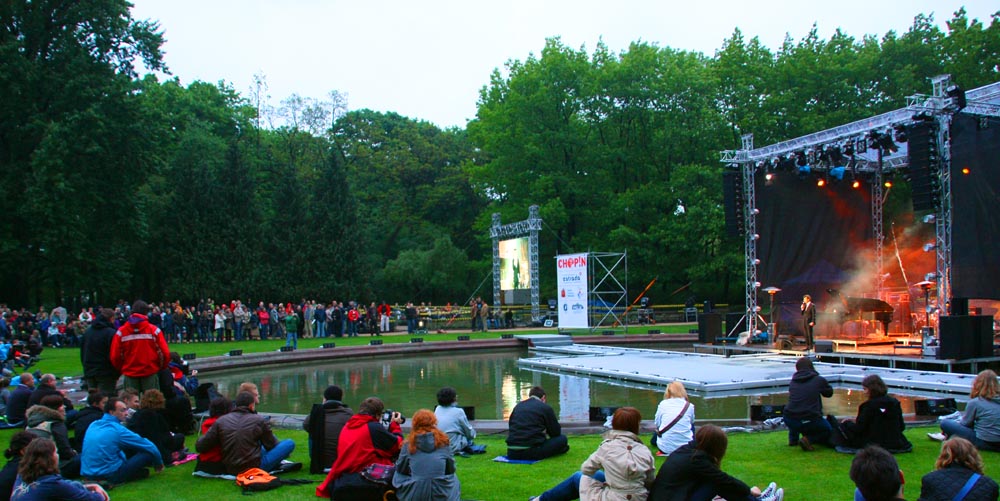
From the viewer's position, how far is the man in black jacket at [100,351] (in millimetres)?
11227

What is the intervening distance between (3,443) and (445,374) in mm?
12510

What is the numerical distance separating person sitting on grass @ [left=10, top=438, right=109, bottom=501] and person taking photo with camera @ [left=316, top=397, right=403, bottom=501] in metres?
2.18

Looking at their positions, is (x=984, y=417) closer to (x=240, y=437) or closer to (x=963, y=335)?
(x=240, y=437)

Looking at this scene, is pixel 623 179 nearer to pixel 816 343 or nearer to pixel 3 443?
pixel 816 343

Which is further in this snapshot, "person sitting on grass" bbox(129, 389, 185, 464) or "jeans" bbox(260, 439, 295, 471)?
"person sitting on grass" bbox(129, 389, 185, 464)

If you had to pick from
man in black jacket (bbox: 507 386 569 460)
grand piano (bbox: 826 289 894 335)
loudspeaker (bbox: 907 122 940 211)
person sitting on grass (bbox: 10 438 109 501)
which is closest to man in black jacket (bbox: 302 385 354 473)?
man in black jacket (bbox: 507 386 569 460)

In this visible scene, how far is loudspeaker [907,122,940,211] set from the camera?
1995cm

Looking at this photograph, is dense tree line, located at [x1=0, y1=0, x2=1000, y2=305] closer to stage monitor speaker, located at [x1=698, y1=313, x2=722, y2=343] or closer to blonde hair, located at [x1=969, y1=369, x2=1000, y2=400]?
stage monitor speaker, located at [x1=698, y1=313, x2=722, y2=343]

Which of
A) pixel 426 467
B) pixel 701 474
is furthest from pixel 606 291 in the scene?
pixel 701 474

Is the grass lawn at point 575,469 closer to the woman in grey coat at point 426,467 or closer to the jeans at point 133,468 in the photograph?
the jeans at point 133,468

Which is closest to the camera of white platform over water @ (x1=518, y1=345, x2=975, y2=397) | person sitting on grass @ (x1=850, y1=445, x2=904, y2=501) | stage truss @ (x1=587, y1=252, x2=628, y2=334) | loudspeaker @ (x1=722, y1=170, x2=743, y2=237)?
person sitting on grass @ (x1=850, y1=445, x2=904, y2=501)

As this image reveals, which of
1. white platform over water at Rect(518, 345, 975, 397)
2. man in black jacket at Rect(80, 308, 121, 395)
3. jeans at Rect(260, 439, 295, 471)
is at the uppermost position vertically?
man in black jacket at Rect(80, 308, 121, 395)

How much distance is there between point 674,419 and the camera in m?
8.58

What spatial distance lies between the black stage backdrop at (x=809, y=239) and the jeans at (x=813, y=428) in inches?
753
